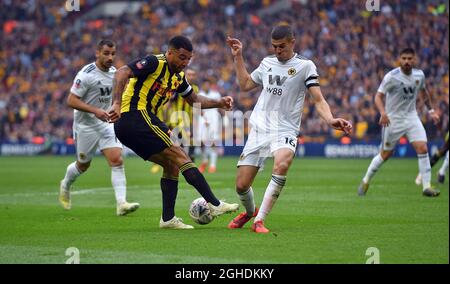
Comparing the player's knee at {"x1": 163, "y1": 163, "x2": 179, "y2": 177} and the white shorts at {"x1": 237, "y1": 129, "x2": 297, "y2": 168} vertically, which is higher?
the white shorts at {"x1": 237, "y1": 129, "x2": 297, "y2": 168}

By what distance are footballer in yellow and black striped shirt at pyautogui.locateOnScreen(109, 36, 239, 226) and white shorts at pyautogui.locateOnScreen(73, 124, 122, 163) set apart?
10.2ft

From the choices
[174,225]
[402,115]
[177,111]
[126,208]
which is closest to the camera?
[174,225]

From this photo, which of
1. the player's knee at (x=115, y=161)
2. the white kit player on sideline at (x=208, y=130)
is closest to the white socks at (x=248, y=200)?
the player's knee at (x=115, y=161)

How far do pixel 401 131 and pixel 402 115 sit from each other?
341mm

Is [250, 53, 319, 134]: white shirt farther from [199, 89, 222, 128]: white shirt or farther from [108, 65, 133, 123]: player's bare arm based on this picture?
[199, 89, 222, 128]: white shirt

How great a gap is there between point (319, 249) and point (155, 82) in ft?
10.9

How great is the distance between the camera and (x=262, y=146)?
1112 centimetres

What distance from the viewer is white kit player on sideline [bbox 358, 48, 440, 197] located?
658 inches

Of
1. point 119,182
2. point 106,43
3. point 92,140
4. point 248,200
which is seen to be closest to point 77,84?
point 106,43

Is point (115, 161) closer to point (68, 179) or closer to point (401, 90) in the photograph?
point (68, 179)

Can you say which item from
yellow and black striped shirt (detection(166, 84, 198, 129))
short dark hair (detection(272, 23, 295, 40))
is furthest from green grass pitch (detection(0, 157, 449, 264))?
short dark hair (detection(272, 23, 295, 40))

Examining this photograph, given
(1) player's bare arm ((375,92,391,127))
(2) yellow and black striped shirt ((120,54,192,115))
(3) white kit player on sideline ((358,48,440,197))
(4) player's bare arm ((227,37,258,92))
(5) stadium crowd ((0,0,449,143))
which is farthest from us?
(5) stadium crowd ((0,0,449,143))

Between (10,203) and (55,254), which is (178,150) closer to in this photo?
(55,254)

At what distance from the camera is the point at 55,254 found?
888cm
